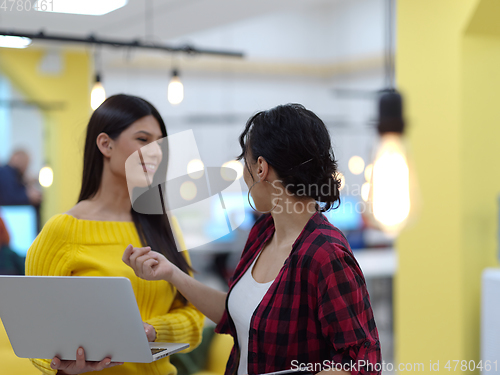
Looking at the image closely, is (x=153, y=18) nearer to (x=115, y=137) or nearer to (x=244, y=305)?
(x=115, y=137)

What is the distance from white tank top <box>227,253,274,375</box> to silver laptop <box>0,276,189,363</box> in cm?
19

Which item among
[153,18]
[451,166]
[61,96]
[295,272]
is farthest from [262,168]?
[61,96]

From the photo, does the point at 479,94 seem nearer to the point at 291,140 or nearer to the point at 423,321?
the point at 423,321

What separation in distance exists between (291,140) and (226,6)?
3605 millimetres

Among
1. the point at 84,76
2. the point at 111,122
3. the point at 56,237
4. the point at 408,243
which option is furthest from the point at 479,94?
the point at 84,76

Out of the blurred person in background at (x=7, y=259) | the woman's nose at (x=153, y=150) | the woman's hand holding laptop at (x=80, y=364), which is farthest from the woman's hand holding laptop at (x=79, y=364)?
the blurred person in background at (x=7, y=259)

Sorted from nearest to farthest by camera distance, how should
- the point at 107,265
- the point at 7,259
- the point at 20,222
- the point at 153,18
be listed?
1. the point at 107,265
2. the point at 7,259
3. the point at 20,222
4. the point at 153,18

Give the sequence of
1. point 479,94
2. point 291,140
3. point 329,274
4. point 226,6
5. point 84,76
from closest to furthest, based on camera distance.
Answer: point 329,274 → point 291,140 → point 479,94 → point 226,6 → point 84,76

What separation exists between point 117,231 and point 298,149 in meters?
0.68

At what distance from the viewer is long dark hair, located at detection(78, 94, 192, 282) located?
1.55m

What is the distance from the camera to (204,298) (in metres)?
1.49

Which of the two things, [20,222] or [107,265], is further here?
[20,222]

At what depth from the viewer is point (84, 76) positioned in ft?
21.5

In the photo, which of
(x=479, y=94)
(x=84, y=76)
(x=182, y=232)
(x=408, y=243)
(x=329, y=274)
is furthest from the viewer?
(x=84, y=76)
